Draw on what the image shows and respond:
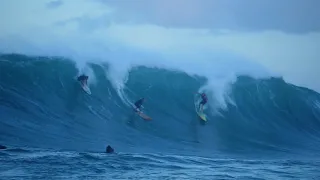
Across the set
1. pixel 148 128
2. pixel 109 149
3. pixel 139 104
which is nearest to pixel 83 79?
pixel 139 104

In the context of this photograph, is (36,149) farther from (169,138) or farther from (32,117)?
(169,138)

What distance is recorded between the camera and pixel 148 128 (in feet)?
16.5

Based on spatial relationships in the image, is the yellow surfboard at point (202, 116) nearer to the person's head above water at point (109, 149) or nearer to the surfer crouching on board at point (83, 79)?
the surfer crouching on board at point (83, 79)

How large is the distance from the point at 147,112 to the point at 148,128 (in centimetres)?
26

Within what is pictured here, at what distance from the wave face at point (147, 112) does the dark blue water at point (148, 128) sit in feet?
0.04

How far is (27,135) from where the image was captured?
4148 millimetres

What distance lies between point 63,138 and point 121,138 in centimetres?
60

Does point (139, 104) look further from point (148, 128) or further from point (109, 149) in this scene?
point (109, 149)

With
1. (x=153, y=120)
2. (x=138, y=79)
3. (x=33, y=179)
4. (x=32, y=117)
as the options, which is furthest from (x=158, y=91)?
(x=33, y=179)

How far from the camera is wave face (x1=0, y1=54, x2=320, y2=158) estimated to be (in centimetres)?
446

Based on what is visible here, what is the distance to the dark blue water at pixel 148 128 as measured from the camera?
12.2 ft

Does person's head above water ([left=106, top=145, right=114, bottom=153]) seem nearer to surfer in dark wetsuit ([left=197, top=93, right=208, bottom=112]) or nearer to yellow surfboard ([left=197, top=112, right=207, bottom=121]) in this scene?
yellow surfboard ([left=197, top=112, right=207, bottom=121])

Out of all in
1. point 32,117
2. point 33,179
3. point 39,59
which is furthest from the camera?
point 39,59

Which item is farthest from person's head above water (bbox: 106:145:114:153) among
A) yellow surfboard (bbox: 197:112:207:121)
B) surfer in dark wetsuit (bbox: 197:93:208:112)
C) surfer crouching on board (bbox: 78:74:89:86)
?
surfer in dark wetsuit (bbox: 197:93:208:112)
